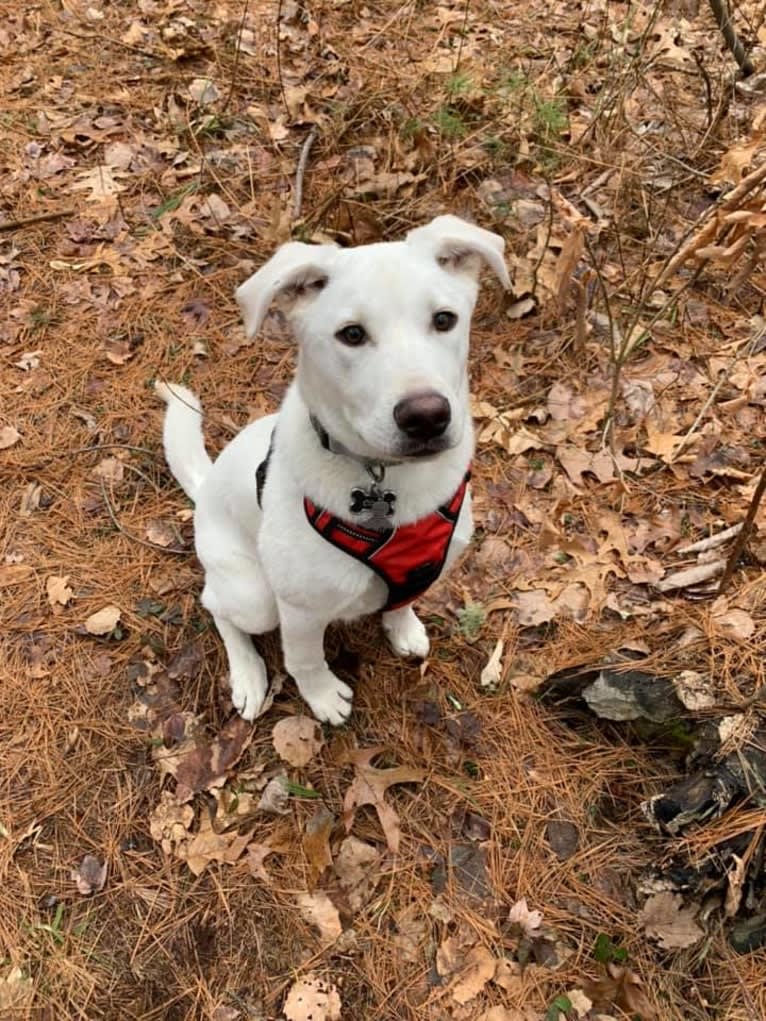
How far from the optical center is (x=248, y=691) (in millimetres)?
3127

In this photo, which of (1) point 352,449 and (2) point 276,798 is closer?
(1) point 352,449

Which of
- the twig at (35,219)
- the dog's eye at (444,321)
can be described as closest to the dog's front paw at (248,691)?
the dog's eye at (444,321)

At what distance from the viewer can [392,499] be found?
2.36 meters

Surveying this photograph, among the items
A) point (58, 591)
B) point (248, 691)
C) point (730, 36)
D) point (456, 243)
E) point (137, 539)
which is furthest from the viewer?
point (730, 36)

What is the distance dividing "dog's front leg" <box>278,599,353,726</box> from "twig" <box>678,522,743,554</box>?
1.68m

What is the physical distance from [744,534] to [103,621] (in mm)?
2712

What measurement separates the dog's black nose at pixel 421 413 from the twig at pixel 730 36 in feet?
11.9

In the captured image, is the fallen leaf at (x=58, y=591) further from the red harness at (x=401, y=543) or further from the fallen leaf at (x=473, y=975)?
the fallen leaf at (x=473, y=975)

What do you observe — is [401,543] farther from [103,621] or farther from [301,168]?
[301,168]

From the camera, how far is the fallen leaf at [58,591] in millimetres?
3479

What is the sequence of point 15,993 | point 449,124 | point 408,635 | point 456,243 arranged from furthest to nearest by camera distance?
point 449,124 → point 408,635 → point 15,993 → point 456,243

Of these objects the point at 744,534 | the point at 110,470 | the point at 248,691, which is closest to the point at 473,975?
the point at 248,691

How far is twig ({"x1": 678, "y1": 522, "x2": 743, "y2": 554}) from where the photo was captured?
3.37 meters

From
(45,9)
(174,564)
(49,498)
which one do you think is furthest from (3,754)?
(45,9)
